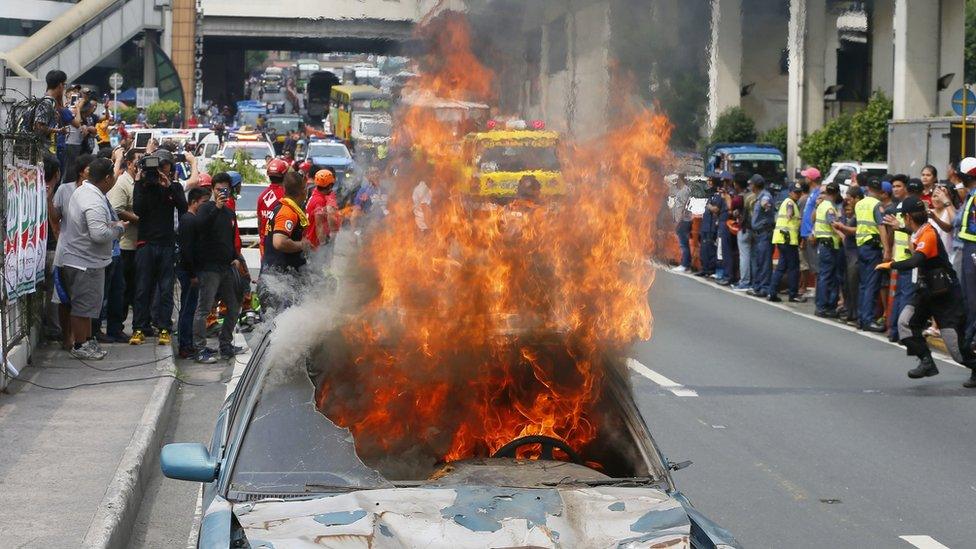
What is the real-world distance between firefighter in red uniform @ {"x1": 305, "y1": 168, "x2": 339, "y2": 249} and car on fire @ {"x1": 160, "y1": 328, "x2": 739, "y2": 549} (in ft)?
23.6

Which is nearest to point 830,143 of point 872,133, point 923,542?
point 872,133

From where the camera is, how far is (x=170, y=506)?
8242mm

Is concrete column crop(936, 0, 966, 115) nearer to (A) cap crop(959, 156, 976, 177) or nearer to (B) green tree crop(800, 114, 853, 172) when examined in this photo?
(B) green tree crop(800, 114, 853, 172)

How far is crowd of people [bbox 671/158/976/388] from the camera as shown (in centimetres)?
1226

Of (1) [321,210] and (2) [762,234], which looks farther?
(2) [762,234]

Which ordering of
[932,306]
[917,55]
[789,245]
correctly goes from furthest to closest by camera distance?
1. [917,55]
2. [789,245]
3. [932,306]

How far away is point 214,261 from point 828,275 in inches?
334

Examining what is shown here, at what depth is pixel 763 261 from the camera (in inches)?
786

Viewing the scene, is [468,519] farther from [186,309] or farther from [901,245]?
[901,245]

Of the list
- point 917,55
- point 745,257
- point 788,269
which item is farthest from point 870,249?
point 917,55

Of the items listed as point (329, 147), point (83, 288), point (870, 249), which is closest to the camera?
point (83, 288)

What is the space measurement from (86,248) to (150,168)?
4.40 ft

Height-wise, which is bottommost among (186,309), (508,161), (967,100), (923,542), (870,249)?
(923,542)

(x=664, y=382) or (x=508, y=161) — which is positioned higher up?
(x=508, y=161)
